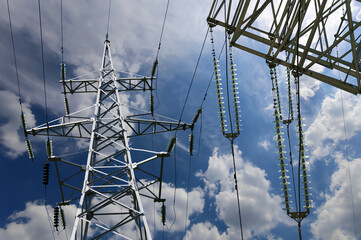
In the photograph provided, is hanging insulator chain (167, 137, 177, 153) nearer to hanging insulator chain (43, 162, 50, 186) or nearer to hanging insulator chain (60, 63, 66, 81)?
hanging insulator chain (43, 162, 50, 186)

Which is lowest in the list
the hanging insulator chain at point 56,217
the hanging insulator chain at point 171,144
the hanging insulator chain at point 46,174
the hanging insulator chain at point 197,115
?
the hanging insulator chain at point 56,217

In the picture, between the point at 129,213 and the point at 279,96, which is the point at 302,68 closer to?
the point at 279,96

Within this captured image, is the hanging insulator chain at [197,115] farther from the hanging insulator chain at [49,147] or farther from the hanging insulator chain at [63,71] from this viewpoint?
the hanging insulator chain at [63,71]

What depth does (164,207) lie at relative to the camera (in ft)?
51.2

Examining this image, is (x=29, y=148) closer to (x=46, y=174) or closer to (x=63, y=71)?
(x=46, y=174)

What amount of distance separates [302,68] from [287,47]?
163 cm

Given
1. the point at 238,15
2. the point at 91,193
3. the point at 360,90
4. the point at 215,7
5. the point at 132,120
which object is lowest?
the point at 91,193

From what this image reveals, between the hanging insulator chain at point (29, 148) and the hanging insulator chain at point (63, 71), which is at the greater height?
the hanging insulator chain at point (63, 71)

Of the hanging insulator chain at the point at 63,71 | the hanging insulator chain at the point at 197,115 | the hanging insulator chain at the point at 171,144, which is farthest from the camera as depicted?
the hanging insulator chain at the point at 63,71

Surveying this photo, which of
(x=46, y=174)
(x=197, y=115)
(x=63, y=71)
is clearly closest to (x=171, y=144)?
(x=197, y=115)

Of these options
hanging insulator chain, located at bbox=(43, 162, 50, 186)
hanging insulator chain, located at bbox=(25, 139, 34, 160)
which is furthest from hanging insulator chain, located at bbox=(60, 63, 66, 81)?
hanging insulator chain, located at bbox=(43, 162, 50, 186)

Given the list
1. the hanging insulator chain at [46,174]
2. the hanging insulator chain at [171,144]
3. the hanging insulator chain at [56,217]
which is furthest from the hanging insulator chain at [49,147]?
the hanging insulator chain at [171,144]

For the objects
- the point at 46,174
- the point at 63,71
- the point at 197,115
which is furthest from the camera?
the point at 63,71

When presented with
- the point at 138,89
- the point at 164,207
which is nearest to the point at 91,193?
the point at 164,207
